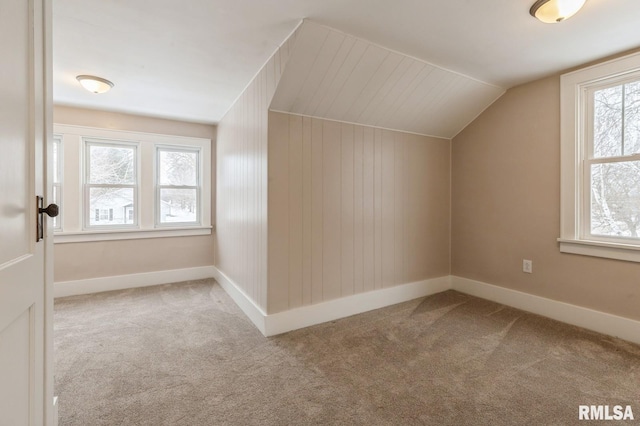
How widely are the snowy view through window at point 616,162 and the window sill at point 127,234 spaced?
4516 millimetres

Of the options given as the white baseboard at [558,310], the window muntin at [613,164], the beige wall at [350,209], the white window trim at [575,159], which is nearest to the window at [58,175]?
the beige wall at [350,209]

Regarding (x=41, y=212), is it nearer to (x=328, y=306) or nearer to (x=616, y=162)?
(x=328, y=306)

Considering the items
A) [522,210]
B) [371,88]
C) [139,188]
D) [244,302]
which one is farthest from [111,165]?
[522,210]

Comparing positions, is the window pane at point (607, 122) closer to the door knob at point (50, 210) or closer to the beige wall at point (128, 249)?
the door knob at point (50, 210)

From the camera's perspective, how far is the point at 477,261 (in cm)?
340

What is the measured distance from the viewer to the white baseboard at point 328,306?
2.50 metres

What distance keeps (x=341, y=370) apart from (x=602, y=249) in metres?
2.47

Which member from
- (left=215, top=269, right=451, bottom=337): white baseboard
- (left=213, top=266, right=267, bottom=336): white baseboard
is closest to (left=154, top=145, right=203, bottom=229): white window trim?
(left=213, top=266, right=267, bottom=336): white baseboard

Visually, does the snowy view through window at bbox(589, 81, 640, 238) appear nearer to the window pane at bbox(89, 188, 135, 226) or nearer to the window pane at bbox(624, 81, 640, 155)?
the window pane at bbox(624, 81, 640, 155)

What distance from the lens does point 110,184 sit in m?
3.78

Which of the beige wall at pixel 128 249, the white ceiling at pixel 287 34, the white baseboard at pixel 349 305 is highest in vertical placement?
the white ceiling at pixel 287 34

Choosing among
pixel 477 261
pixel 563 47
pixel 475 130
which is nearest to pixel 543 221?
pixel 477 261

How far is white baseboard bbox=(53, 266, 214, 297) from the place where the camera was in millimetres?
3480

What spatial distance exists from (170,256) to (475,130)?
4.32m
